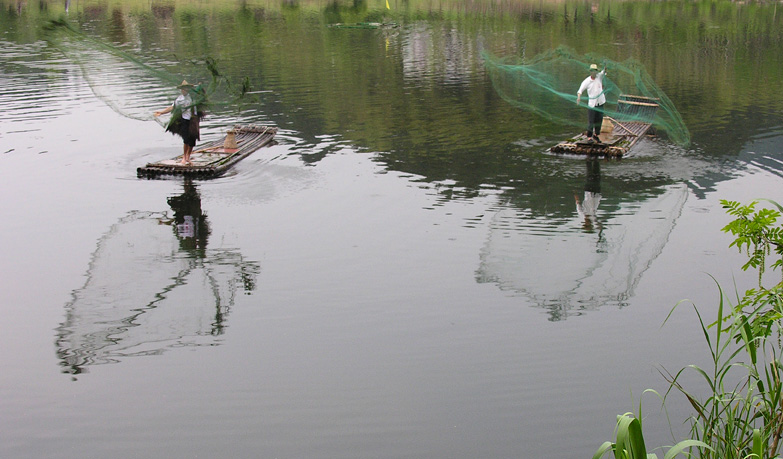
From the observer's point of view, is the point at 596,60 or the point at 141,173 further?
the point at 596,60

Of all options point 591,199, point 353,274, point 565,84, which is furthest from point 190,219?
point 565,84

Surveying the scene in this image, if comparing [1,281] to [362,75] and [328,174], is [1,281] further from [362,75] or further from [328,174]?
[362,75]

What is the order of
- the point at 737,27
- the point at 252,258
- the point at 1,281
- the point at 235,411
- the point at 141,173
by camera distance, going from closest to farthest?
the point at 235,411, the point at 1,281, the point at 252,258, the point at 141,173, the point at 737,27

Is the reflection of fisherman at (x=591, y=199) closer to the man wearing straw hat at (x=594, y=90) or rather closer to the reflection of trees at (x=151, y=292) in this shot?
the man wearing straw hat at (x=594, y=90)

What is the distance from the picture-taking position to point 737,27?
1775 inches

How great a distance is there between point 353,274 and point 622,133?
406 inches

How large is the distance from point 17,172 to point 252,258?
7555mm

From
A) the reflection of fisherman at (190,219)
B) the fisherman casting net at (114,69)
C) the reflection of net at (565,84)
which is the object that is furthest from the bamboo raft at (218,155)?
the reflection of net at (565,84)

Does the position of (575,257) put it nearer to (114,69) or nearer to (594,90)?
(594,90)

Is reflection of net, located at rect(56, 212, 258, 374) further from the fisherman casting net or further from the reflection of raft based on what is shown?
the reflection of raft

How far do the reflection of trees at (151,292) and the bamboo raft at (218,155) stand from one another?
233 centimetres

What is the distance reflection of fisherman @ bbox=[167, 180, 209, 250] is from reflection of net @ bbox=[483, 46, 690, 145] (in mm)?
6845

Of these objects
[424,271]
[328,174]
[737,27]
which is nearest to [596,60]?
[328,174]

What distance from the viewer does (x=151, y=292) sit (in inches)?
417
